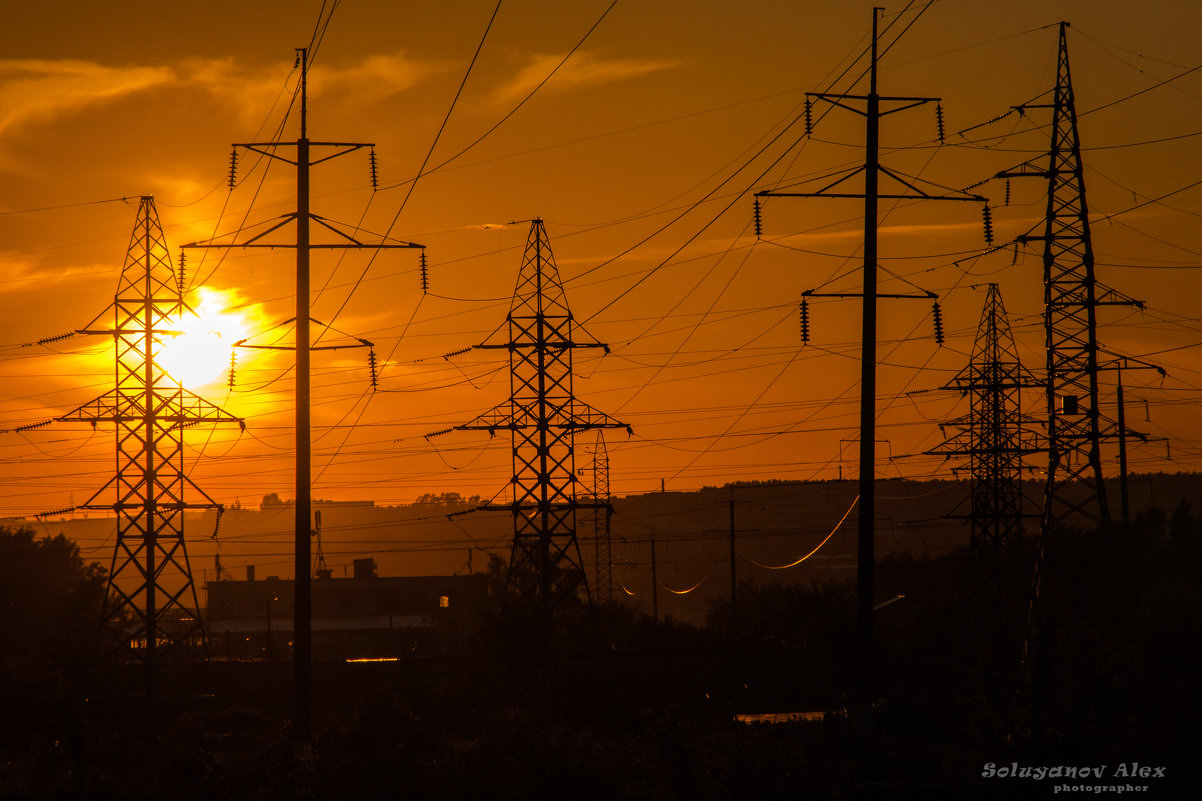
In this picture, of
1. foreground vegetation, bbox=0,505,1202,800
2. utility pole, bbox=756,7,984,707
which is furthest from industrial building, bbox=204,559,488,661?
utility pole, bbox=756,7,984,707

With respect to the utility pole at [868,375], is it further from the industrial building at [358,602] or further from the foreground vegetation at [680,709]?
the industrial building at [358,602]

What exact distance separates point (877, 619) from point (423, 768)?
152ft

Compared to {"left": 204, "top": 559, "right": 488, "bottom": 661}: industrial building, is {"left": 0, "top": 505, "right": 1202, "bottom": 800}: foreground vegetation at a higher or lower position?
higher

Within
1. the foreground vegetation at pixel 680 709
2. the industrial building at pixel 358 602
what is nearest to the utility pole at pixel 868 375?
the foreground vegetation at pixel 680 709

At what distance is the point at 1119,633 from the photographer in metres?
43.2

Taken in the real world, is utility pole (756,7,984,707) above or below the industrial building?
above

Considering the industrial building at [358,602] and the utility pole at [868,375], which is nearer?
the utility pole at [868,375]

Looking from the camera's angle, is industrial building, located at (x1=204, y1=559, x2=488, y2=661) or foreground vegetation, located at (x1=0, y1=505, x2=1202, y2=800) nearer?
foreground vegetation, located at (x1=0, y1=505, x2=1202, y2=800)

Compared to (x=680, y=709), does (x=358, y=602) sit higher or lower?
lower

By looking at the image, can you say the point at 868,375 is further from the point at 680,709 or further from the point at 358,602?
the point at 358,602

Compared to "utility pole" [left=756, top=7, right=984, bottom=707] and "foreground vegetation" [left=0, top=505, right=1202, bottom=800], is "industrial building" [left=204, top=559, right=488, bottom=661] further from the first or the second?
"utility pole" [left=756, top=7, right=984, bottom=707]

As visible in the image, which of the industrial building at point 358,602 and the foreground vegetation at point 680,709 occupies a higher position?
the foreground vegetation at point 680,709

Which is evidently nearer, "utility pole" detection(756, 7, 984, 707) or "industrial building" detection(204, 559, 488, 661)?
"utility pole" detection(756, 7, 984, 707)

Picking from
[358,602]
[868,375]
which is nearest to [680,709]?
[868,375]
